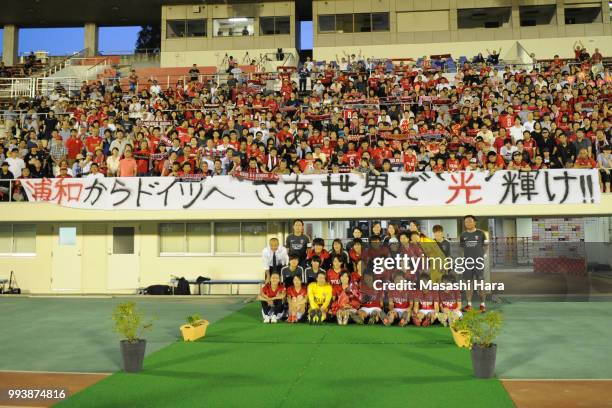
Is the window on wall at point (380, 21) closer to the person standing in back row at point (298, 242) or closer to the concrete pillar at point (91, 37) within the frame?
the concrete pillar at point (91, 37)

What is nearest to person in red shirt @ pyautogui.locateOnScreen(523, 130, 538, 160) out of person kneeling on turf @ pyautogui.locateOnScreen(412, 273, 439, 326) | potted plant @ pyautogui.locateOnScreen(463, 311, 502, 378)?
person kneeling on turf @ pyautogui.locateOnScreen(412, 273, 439, 326)

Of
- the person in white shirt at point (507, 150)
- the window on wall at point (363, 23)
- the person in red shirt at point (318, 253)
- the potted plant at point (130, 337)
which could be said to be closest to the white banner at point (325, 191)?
the person in white shirt at point (507, 150)

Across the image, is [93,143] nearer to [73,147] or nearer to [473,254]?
[73,147]

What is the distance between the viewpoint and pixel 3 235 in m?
20.4

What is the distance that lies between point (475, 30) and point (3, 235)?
2728 cm

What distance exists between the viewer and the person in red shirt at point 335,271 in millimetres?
12672

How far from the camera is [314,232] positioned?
773 inches

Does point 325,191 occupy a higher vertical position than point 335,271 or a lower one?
higher

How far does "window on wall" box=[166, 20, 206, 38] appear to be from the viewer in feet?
120

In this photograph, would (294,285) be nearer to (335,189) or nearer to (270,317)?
(270,317)

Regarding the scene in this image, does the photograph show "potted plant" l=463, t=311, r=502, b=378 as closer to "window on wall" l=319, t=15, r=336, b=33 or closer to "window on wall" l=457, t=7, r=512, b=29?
"window on wall" l=319, t=15, r=336, b=33

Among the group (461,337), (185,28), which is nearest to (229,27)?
(185,28)

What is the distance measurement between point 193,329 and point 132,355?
2.52 meters

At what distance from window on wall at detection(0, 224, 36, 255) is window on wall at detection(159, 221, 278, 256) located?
4522 mm
